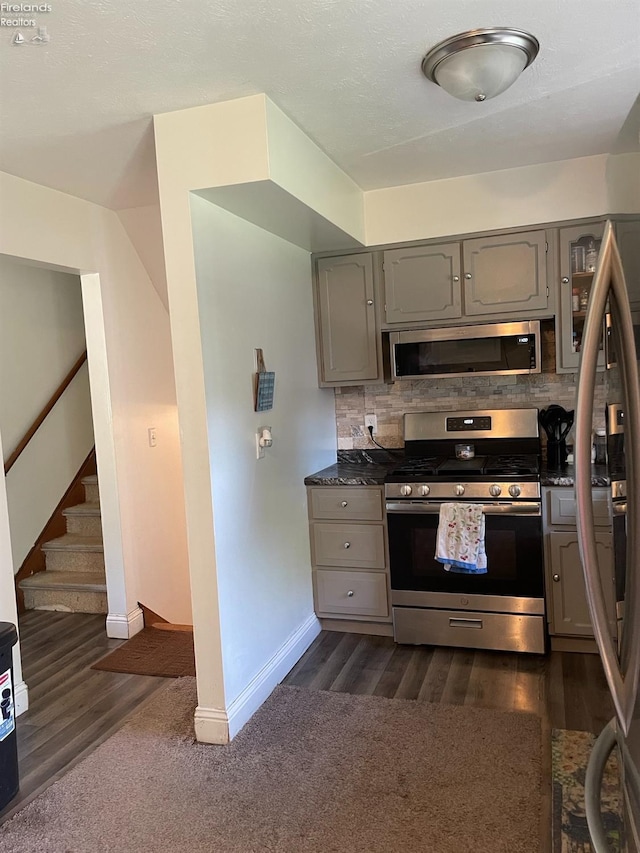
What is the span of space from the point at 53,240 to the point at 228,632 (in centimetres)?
203

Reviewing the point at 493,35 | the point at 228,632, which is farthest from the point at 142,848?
the point at 493,35

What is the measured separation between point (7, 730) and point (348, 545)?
1785mm

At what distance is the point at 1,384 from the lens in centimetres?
421

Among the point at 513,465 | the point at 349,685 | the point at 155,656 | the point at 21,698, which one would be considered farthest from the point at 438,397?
the point at 21,698

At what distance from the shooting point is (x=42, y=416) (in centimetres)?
448

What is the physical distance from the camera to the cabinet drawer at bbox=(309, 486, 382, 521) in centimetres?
336

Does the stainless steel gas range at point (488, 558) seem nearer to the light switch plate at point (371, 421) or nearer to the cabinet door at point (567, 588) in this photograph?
the cabinet door at point (567, 588)

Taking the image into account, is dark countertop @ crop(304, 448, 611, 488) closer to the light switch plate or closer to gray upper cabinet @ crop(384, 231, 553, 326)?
the light switch plate

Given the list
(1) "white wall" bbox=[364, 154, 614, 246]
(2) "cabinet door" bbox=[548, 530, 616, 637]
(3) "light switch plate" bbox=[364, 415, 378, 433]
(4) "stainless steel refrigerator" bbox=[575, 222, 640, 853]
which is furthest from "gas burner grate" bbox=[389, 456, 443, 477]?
(4) "stainless steel refrigerator" bbox=[575, 222, 640, 853]

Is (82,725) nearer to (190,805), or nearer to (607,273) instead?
(190,805)

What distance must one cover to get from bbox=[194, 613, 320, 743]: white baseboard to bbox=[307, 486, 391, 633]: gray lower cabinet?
0.26 m

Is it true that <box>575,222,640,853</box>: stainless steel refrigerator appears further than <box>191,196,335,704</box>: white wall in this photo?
No

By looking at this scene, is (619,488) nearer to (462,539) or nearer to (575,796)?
(575,796)

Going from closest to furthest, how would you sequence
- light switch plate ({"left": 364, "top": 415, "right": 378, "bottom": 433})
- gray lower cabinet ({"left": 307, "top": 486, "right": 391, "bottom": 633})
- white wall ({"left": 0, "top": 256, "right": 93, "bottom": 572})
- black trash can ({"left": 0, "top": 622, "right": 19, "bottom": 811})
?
black trash can ({"left": 0, "top": 622, "right": 19, "bottom": 811})
gray lower cabinet ({"left": 307, "top": 486, "right": 391, "bottom": 633})
light switch plate ({"left": 364, "top": 415, "right": 378, "bottom": 433})
white wall ({"left": 0, "top": 256, "right": 93, "bottom": 572})
